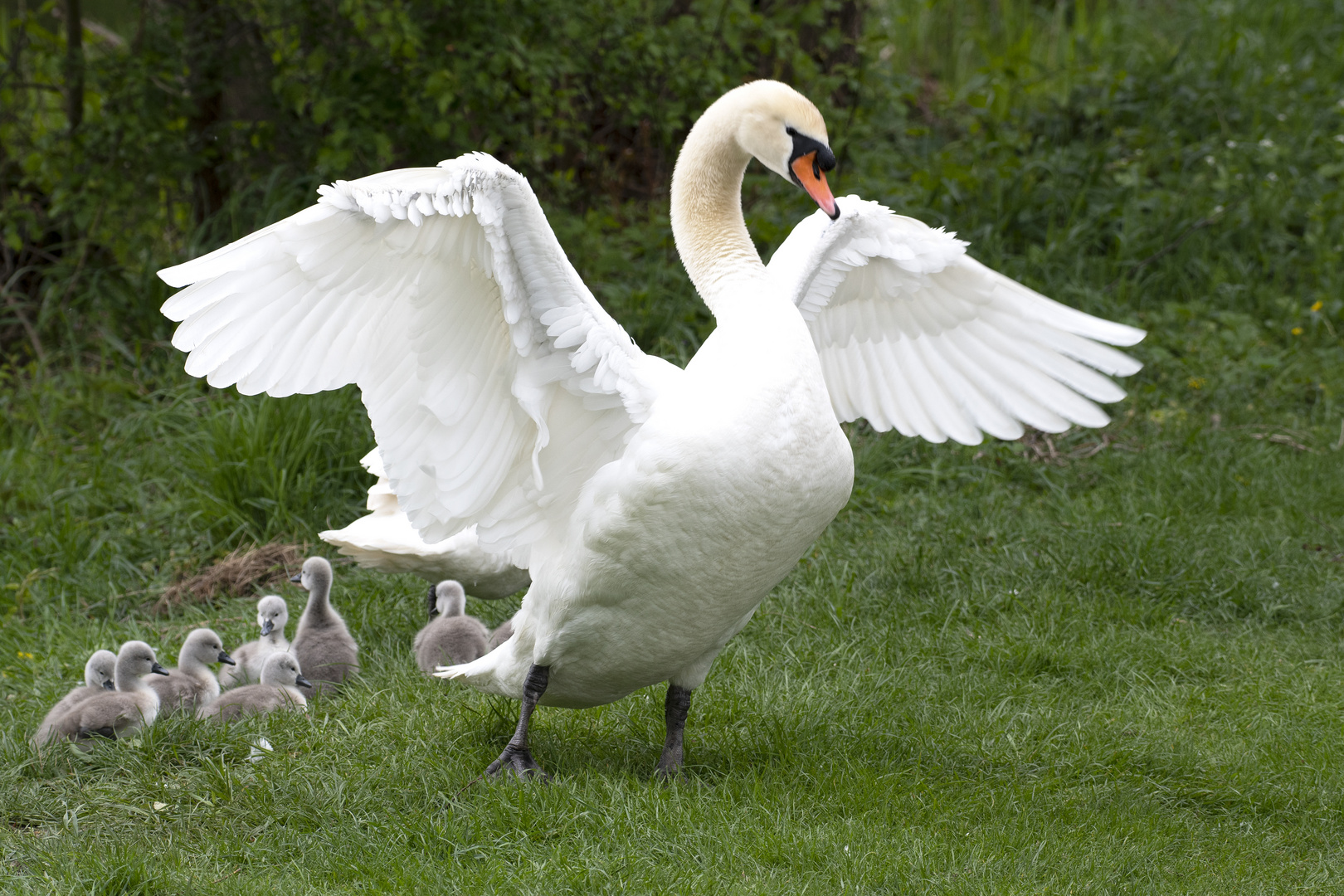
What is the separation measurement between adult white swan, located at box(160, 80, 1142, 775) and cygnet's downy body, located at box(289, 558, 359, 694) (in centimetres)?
89

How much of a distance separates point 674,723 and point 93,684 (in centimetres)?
211

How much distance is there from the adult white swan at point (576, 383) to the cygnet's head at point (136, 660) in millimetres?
1176

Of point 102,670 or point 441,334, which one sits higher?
point 441,334

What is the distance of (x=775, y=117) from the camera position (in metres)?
3.93

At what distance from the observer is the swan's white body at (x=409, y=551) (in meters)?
5.23

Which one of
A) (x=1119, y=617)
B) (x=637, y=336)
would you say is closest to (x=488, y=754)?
(x=1119, y=617)

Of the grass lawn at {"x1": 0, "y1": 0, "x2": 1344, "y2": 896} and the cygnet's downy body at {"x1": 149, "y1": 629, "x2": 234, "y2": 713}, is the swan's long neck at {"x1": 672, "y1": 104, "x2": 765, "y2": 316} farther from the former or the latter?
→ the cygnet's downy body at {"x1": 149, "y1": 629, "x2": 234, "y2": 713}

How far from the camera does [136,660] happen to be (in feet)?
15.5

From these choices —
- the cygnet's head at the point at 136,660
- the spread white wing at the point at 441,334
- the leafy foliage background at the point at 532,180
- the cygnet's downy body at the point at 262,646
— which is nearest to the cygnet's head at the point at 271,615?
the cygnet's downy body at the point at 262,646

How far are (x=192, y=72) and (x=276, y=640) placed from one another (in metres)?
4.21

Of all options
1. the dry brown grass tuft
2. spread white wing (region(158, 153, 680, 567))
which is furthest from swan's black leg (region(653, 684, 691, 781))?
the dry brown grass tuft

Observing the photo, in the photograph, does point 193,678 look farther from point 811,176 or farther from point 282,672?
point 811,176

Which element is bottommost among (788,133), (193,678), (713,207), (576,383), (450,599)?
(193,678)

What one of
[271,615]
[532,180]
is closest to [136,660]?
[271,615]
